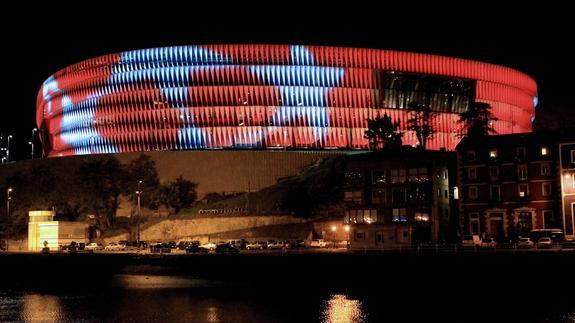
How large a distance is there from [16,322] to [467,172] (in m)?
50.8

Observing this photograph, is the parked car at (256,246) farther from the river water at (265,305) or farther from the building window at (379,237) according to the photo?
the river water at (265,305)

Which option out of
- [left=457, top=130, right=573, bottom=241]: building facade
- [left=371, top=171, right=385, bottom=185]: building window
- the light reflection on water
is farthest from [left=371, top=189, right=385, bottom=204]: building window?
the light reflection on water

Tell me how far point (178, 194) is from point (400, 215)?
4449 cm

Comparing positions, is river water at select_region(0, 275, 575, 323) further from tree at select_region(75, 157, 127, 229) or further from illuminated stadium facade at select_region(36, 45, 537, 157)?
illuminated stadium facade at select_region(36, 45, 537, 157)

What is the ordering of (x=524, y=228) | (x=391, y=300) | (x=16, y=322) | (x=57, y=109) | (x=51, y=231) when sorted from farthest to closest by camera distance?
1. (x=57, y=109)
2. (x=51, y=231)
3. (x=524, y=228)
4. (x=391, y=300)
5. (x=16, y=322)

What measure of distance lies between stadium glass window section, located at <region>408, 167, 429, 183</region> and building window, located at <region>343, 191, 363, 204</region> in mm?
5862

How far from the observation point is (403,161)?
93.9 m

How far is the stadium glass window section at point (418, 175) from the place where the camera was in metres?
92.2

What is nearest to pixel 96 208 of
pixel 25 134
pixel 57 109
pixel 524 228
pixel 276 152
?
pixel 276 152

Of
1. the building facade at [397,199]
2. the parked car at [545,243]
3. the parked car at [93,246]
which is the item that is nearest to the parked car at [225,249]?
the building facade at [397,199]

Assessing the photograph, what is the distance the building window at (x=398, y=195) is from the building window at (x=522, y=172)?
11.8 metres

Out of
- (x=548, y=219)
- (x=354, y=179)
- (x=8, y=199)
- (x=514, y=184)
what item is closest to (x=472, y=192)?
(x=514, y=184)

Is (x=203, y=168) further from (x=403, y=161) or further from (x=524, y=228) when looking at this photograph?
(x=524, y=228)

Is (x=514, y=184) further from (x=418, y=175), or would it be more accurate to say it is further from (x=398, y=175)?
(x=398, y=175)
